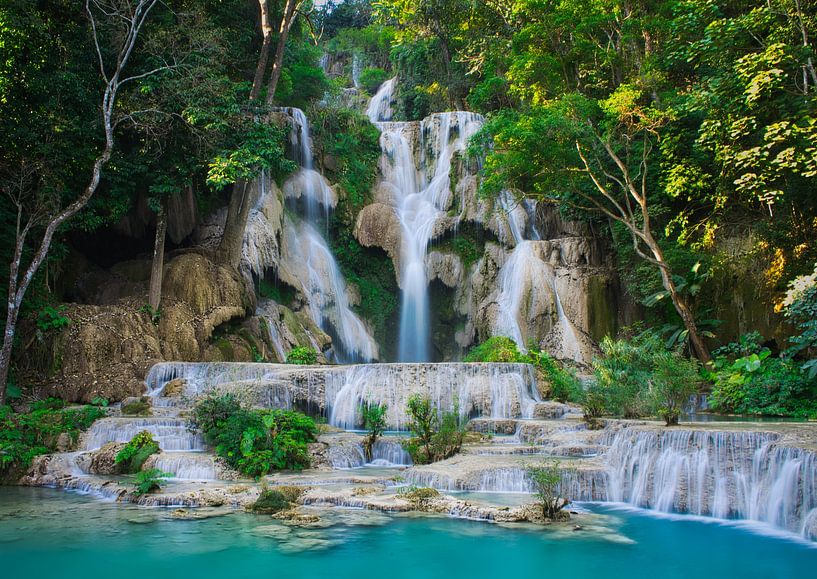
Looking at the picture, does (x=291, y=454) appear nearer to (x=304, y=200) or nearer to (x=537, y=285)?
(x=537, y=285)

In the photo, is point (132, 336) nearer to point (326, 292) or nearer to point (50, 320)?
point (50, 320)

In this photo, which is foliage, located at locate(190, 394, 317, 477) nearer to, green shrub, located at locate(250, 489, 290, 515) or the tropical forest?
the tropical forest

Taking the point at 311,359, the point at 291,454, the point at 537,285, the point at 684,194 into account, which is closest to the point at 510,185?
the point at 537,285

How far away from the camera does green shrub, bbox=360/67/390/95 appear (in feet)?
134

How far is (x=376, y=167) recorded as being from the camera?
2662cm

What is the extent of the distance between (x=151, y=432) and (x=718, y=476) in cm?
882

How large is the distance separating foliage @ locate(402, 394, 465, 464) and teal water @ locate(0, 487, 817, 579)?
9.61 feet

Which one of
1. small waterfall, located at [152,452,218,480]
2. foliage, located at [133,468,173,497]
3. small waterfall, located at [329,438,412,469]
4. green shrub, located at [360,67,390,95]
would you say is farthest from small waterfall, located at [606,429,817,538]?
green shrub, located at [360,67,390,95]

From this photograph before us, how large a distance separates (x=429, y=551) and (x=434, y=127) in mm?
22684

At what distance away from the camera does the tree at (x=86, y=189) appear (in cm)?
1241

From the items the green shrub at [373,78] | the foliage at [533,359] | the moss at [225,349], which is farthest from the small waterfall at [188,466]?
the green shrub at [373,78]

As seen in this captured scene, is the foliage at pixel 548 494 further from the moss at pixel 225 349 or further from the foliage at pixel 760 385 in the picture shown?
the moss at pixel 225 349

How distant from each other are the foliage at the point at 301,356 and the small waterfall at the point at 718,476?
10.7 meters

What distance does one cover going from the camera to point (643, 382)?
1205 cm
